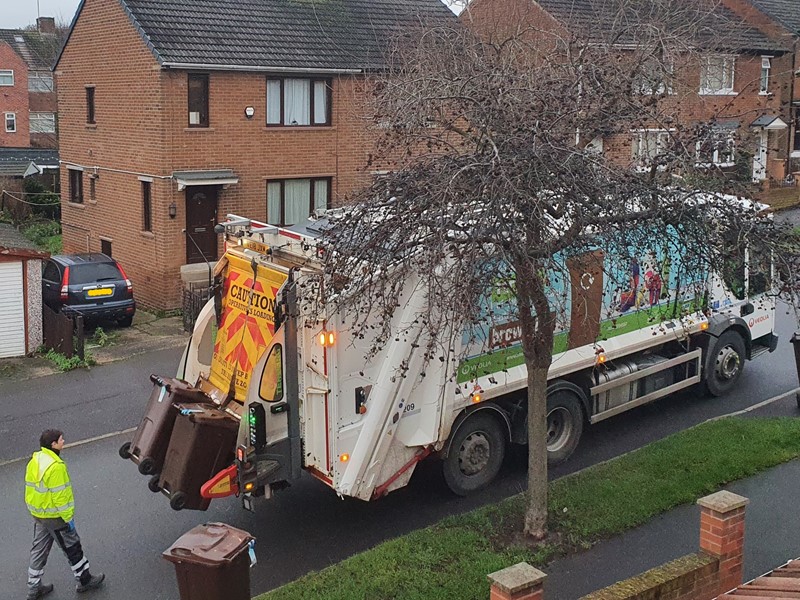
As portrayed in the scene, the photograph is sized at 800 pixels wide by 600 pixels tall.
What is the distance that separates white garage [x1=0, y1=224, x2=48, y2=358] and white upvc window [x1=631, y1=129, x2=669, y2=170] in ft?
35.5

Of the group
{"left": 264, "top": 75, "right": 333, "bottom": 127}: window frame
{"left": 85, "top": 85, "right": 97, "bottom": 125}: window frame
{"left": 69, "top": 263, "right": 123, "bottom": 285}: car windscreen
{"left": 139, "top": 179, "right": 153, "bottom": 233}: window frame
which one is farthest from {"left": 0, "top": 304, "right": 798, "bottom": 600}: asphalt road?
{"left": 85, "top": 85, "right": 97, "bottom": 125}: window frame

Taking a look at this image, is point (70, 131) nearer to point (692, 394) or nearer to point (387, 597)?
point (692, 394)

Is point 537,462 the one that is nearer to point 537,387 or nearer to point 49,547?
point 537,387

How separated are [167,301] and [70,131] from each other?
6.11m

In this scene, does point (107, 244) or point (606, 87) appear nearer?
point (606, 87)

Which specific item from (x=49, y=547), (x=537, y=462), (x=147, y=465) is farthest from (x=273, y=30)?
(x=49, y=547)

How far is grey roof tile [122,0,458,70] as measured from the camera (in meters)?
19.6

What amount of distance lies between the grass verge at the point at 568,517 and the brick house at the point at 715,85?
305 centimetres

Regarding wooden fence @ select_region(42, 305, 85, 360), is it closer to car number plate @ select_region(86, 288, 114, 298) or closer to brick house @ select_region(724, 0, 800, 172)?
car number plate @ select_region(86, 288, 114, 298)

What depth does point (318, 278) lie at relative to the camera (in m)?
7.89

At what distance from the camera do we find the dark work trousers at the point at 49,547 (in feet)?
25.9

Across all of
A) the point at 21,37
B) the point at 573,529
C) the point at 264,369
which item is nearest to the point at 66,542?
the point at 264,369

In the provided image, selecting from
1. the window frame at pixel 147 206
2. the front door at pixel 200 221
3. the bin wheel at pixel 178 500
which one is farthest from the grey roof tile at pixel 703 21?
the bin wheel at pixel 178 500

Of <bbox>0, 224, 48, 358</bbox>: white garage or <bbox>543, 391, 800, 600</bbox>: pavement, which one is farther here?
<bbox>0, 224, 48, 358</bbox>: white garage
